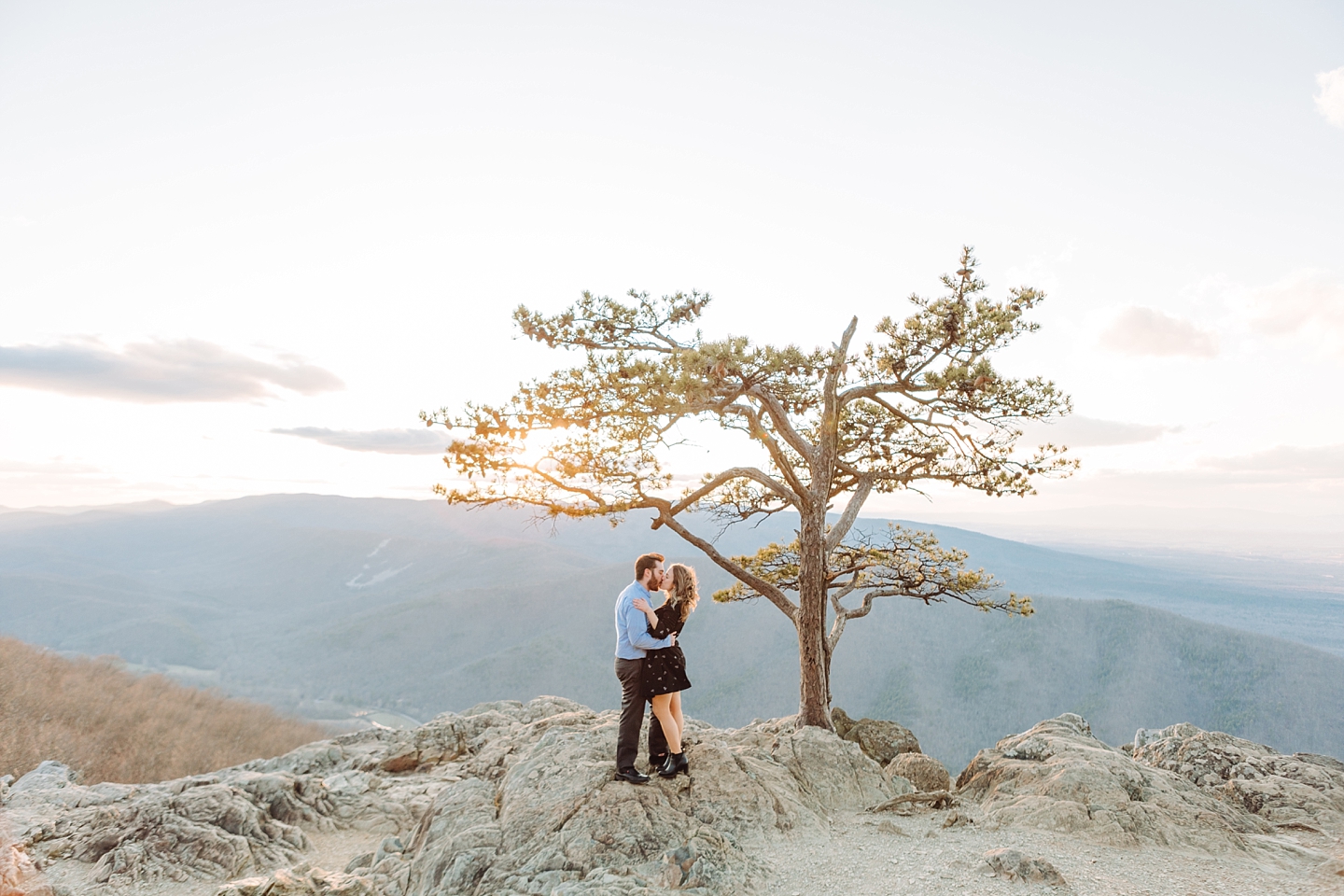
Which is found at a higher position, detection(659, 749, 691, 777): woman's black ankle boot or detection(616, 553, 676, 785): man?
detection(616, 553, 676, 785): man

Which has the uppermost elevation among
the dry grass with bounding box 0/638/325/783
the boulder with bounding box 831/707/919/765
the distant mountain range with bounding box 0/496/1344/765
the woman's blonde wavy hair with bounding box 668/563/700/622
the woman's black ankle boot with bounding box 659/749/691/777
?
the woman's blonde wavy hair with bounding box 668/563/700/622

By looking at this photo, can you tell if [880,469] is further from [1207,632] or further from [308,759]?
[1207,632]

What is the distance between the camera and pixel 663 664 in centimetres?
804

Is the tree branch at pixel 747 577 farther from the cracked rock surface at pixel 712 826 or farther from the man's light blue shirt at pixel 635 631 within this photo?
the man's light blue shirt at pixel 635 631

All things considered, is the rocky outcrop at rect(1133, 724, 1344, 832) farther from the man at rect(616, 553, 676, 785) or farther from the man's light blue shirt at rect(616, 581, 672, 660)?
the man's light blue shirt at rect(616, 581, 672, 660)

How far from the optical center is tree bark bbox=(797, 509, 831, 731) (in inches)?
500

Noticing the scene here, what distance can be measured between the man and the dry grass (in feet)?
122

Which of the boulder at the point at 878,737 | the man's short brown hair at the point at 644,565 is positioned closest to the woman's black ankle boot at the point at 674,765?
the man's short brown hair at the point at 644,565

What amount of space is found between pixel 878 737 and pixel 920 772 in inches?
114

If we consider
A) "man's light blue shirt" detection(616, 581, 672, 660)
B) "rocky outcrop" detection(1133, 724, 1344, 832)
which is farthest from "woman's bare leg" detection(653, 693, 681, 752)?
"rocky outcrop" detection(1133, 724, 1344, 832)

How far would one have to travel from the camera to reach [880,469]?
1434 cm

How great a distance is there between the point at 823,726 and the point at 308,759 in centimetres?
1260

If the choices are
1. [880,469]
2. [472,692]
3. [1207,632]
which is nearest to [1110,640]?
[1207,632]

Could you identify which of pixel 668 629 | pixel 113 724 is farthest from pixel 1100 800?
pixel 113 724
